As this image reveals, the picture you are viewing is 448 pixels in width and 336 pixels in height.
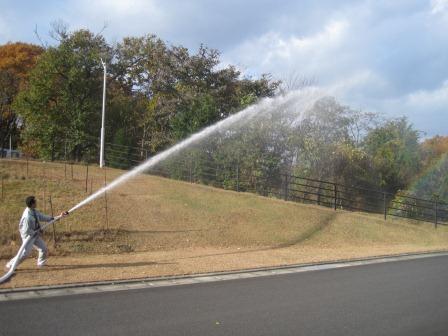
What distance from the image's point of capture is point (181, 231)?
1733cm

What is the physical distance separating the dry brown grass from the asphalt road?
207cm

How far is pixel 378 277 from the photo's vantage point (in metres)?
12.1

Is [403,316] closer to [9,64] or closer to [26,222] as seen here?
[26,222]

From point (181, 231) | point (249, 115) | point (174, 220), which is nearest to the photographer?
point (181, 231)

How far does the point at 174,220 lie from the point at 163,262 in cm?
532

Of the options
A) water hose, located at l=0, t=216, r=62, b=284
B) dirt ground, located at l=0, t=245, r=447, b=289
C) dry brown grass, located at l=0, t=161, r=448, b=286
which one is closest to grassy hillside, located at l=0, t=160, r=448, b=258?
dry brown grass, located at l=0, t=161, r=448, b=286

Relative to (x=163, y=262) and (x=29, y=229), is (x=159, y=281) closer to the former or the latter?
(x=163, y=262)

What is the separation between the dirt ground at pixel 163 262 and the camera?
35.2 ft

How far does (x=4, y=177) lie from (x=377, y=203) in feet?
79.0

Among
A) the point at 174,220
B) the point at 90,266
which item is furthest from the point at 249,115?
the point at 90,266

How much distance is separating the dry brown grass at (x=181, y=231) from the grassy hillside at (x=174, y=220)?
0.13 ft

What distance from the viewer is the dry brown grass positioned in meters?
13.1

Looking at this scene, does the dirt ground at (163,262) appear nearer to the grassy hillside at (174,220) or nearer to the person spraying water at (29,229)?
the person spraying water at (29,229)

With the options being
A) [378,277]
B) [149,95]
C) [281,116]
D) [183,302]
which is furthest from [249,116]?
[183,302]
